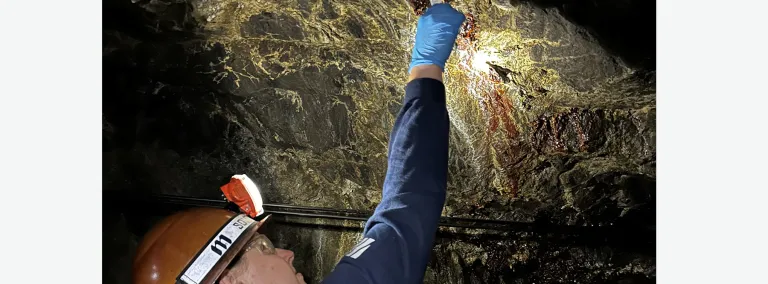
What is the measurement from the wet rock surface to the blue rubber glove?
354 millimetres

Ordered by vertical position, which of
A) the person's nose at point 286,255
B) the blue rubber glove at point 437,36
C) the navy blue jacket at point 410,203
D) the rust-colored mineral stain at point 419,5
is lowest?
the person's nose at point 286,255

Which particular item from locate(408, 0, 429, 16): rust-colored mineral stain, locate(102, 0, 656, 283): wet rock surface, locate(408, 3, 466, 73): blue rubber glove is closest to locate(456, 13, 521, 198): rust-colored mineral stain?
locate(102, 0, 656, 283): wet rock surface

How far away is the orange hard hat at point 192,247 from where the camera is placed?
1.29m

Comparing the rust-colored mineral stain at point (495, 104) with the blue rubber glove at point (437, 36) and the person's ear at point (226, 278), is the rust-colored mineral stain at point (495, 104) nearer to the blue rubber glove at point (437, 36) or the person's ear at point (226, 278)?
the blue rubber glove at point (437, 36)

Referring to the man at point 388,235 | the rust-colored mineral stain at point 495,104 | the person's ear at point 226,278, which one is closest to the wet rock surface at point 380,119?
the rust-colored mineral stain at point 495,104

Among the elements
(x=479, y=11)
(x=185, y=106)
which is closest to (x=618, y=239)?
(x=479, y=11)

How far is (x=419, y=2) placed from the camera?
1.78 metres

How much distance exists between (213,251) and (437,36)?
2.40ft

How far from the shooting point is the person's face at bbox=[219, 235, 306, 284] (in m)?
1.29

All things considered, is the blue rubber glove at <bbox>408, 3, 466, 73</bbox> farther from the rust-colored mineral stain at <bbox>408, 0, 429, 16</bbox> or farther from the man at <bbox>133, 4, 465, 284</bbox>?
the rust-colored mineral stain at <bbox>408, 0, 429, 16</bbox>

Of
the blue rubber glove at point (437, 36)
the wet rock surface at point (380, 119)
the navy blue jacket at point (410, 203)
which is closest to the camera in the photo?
the navy blue jacket at point (410, 203)

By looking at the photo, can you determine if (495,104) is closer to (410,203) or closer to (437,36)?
(437,36)

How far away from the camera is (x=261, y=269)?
4.26 feet

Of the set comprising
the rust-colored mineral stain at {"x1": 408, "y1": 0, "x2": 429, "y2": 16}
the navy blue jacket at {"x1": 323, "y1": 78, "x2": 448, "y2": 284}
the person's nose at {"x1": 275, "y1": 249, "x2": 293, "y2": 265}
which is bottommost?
the person's nose at {"x1": 275, "y1": 249, "x2": 293, "y2": 265}
